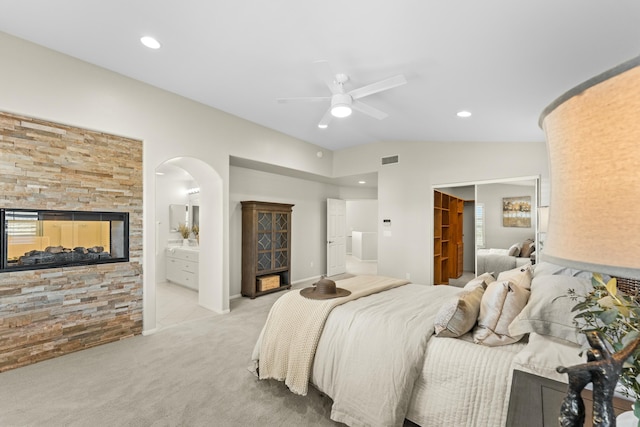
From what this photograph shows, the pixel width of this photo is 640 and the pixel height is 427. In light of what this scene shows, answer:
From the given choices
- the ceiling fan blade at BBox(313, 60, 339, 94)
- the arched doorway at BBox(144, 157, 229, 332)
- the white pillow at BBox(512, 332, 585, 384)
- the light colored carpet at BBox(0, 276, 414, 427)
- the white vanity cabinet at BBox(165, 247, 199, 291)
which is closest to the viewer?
the white pillow at BBox(512, 332, 585, 384)

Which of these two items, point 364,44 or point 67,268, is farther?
point 67,268

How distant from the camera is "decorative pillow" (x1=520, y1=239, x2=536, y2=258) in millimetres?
4339

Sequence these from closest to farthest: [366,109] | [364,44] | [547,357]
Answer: [547,357] → [364,44] → [366,109]

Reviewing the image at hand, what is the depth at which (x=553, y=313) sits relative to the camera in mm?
1634

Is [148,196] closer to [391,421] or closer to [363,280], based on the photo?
[363,280]

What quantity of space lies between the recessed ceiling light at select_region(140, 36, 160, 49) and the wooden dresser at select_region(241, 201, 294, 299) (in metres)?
2.83

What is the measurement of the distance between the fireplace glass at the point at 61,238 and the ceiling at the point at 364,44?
5.58 ft

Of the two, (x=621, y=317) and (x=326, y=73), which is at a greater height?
(x=326, y=73)

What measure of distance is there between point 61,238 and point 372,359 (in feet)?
11.0

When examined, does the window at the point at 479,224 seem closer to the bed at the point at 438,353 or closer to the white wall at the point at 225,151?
the white wall at the point at 225,151

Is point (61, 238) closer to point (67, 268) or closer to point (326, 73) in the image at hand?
point (67, 268)

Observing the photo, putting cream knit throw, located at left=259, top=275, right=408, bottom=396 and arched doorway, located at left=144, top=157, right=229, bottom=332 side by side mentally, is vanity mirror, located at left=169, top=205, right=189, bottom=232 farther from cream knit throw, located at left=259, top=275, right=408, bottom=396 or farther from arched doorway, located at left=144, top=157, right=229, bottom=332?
cream knit throw, located at left=259, top=275, right=408, bottom=396

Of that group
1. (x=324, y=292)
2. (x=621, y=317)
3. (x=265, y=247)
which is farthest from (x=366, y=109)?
(x=265, y=247)

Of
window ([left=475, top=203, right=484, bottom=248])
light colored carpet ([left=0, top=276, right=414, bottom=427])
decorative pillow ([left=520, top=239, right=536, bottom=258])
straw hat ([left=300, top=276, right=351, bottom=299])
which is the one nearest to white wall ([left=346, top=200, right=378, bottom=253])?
window ([left=475, top=203, right=484, bottom=248])
